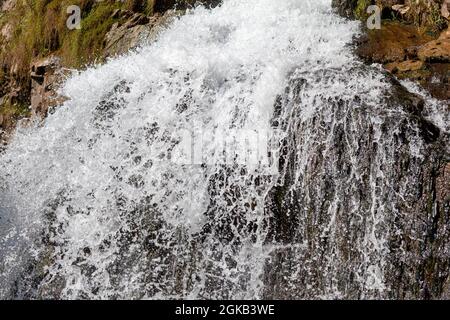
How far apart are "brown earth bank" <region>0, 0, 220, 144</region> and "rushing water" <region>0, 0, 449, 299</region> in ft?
5.08

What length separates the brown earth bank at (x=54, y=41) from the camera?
8203 mm

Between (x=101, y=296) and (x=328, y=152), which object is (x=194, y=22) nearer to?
(x=328, y=152)

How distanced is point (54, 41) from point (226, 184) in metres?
5.03

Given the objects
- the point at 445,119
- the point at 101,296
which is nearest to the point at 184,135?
the point at 101,296

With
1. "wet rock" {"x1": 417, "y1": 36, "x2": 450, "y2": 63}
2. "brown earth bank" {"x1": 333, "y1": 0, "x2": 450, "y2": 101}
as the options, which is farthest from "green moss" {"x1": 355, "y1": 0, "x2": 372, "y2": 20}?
"wet rock" {"x1": 417, "y1": 36, "x2": 450, "y2": 63}

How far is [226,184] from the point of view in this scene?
17.7 ft

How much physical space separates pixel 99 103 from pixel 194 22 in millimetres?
2112

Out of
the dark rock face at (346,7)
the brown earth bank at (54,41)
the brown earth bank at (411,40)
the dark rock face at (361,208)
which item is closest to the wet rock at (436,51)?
the brown earth bank at (411,40)

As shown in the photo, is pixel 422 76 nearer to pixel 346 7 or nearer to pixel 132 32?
pixel 346 7

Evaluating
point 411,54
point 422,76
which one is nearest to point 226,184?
point 422,76

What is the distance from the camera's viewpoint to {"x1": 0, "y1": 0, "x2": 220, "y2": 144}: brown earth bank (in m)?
8.20

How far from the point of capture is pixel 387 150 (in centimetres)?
498

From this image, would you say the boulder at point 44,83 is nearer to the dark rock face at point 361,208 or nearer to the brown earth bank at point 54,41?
the brown earth bank at point 54,41

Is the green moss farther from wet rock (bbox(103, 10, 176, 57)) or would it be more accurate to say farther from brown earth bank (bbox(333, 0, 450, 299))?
wet rock (bbox(103, 10, 176, 57))
